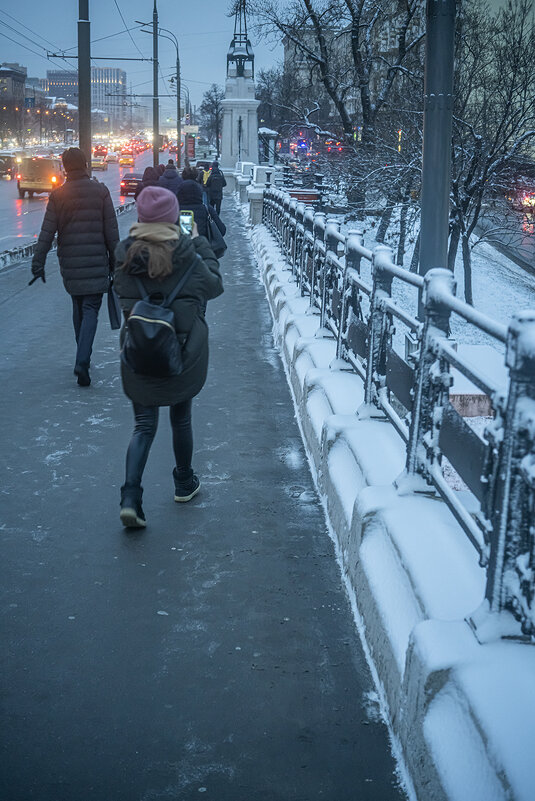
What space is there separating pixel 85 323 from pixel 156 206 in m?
3.48

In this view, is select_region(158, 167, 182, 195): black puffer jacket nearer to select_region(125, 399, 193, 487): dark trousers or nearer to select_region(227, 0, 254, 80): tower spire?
select_region(125, 399, 193, 487): dark trousers

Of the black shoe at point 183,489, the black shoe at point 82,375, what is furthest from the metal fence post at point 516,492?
the black shoe at point 82,375

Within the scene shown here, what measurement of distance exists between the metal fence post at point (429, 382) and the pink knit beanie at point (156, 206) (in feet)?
4.81

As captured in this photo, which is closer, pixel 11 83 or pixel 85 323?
pixel 85 323

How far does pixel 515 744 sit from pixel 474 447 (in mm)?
1081

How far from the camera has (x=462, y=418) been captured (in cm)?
327

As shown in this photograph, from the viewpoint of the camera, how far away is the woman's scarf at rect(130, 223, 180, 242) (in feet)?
14.5

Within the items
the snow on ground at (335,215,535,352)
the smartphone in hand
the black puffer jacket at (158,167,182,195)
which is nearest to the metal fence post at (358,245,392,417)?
the smartphone in hand

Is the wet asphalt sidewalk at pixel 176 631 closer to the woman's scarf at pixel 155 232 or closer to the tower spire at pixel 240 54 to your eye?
the woman's scarf at pixel 155 232

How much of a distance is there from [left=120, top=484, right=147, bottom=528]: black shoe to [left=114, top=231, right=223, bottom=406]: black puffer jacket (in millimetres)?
438

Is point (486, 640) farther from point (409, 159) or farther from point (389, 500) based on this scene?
point (409, 159)

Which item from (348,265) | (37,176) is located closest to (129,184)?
A: (37,176)

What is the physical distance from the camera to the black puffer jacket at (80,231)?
771 cm

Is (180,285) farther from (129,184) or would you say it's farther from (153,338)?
(129,184)
